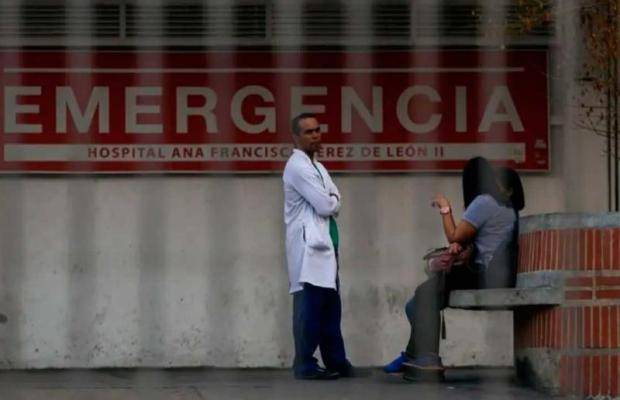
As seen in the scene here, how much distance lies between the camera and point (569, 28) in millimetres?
2105

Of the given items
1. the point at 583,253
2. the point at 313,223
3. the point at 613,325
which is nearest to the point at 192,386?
the point at 583,253

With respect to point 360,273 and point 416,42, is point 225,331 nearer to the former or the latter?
point 360,273

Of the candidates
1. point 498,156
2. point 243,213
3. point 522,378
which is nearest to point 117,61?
point 243,213

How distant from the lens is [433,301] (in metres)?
3.90

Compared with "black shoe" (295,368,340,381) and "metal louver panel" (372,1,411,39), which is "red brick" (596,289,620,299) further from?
"metal louver panel" (372,1,411,39)

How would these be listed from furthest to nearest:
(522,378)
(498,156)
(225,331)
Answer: (522,378)
(498,156)
(225,331)

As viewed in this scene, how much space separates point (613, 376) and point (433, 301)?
174cm

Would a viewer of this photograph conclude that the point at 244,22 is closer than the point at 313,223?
Yes

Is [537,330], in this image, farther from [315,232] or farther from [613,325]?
[315,232]

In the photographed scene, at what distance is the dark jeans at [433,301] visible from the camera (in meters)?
3.12

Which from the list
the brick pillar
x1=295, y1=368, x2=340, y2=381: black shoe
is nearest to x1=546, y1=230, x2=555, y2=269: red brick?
the brick pillar

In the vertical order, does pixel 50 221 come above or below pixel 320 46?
below

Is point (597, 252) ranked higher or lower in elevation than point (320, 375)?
higher

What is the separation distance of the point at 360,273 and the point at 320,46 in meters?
0.36
